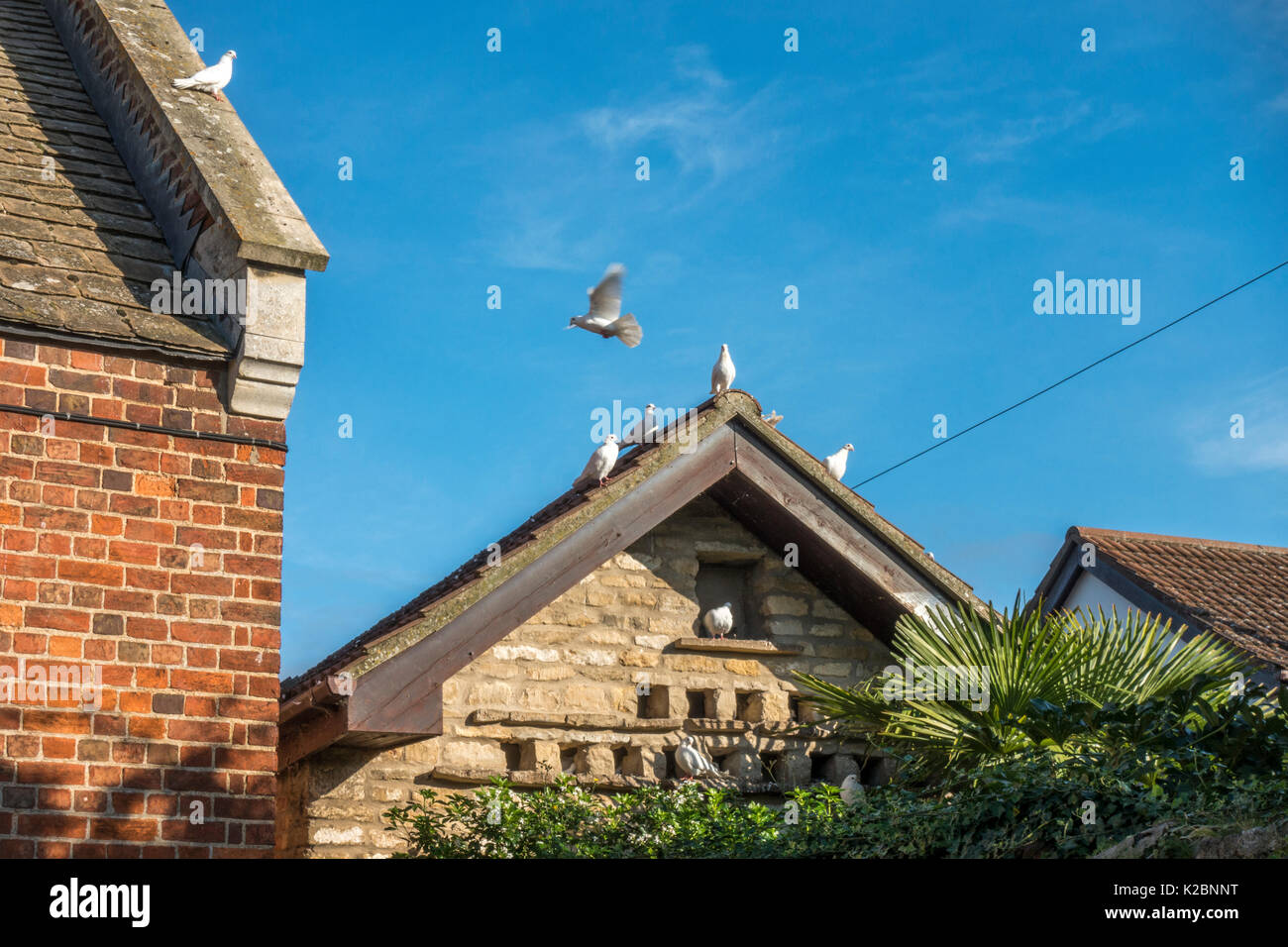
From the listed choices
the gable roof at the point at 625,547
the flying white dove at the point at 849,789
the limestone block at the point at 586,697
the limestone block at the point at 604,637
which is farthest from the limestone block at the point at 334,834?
the flying white dove at the point at 849,789

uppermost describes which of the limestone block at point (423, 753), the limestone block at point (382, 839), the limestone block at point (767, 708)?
the limestone block at point (767, 708)

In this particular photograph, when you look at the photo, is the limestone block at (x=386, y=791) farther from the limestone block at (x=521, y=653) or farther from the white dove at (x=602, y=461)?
the white dove at (x=602, y=461)

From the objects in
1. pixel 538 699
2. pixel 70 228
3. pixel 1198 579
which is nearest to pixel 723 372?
pixel 538 699

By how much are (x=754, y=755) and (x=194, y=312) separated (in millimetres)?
5097

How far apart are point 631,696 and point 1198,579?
883 centimetres

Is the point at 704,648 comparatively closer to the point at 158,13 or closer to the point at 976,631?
the point at 976,631

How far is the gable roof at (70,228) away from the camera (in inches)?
251

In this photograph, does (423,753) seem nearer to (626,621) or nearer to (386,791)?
(386,791)

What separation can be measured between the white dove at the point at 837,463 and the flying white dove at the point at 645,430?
1.28 m

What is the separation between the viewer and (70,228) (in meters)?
6.94

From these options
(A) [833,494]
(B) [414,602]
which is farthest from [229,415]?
(A) [833,494]

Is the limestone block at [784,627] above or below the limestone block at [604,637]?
above

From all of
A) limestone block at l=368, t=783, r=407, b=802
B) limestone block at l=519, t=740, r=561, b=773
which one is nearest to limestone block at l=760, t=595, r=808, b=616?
limestone block at l=519, t=740, r=561, b=773

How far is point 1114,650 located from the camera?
9.16m
